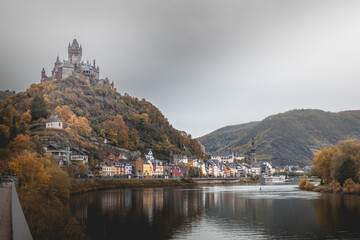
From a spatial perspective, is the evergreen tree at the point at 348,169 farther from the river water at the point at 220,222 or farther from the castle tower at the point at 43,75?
the castle tower at the point at 43,75

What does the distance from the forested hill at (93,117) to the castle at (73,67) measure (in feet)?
15.2

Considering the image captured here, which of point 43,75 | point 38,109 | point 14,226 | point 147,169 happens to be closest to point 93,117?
point 38,109

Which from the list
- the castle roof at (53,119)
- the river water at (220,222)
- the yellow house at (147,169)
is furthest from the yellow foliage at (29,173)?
the yellow house at (147,169)

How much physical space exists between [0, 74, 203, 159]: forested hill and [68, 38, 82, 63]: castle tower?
52.9 ft

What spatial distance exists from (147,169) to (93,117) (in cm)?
3337

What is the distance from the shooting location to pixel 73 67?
16812 cm

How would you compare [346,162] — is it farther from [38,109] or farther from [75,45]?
[75,45]

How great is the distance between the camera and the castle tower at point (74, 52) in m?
181

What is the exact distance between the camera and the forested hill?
110 meters

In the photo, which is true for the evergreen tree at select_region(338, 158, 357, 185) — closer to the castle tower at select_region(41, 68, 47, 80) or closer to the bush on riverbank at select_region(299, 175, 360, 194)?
the bush on riverbank at select_region(299, 175, 360, 194)

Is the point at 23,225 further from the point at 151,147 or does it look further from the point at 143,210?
the point at 151,147

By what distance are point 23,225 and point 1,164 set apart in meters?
41.1

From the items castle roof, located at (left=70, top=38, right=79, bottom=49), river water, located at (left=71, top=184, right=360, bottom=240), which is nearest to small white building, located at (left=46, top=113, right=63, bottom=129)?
river water, located at (left=71, top=184, right=360, bottom=240)

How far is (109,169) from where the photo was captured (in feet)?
360
